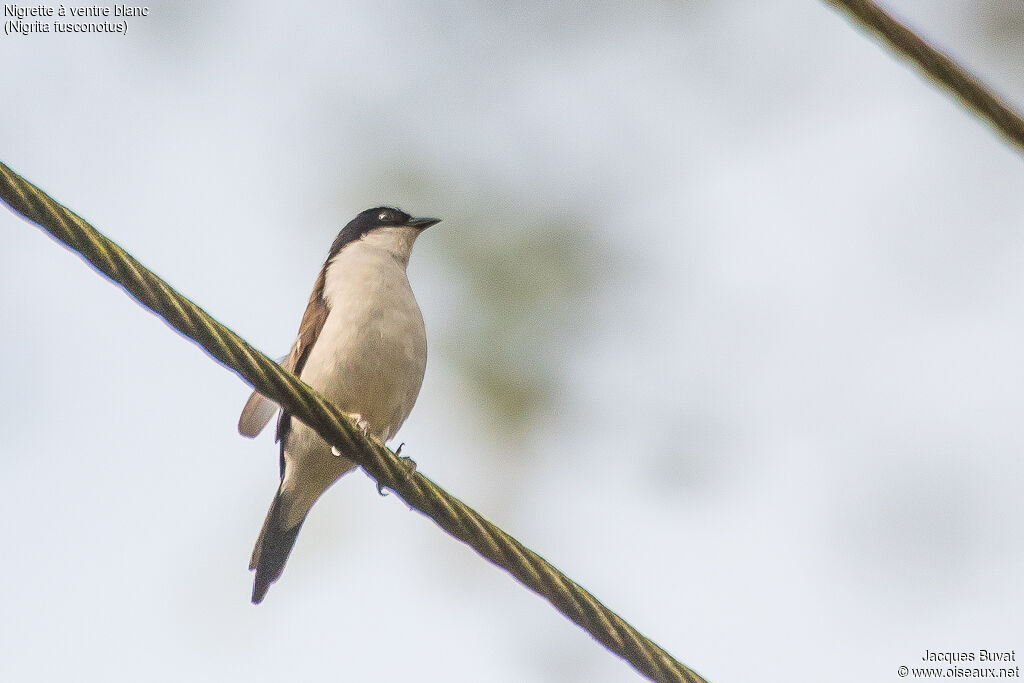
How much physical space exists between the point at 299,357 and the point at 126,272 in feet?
9.55

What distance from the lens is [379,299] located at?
5.19 metres

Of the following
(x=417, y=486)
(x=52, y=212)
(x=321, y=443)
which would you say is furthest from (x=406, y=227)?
(x=52, y=212)

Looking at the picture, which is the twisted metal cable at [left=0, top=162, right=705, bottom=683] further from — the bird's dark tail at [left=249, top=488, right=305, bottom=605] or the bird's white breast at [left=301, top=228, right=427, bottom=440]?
the bird's dark tail at [left=249, top=488, right=305, bottom=605]

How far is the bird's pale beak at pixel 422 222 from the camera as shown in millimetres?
6598

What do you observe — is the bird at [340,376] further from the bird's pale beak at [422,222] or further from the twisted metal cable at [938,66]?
the twisted metal cable at [938,66]

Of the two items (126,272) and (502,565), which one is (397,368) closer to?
(502,565)

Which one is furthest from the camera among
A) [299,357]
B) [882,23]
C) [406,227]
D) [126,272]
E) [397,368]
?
[406,227]

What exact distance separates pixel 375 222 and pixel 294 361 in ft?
4.81

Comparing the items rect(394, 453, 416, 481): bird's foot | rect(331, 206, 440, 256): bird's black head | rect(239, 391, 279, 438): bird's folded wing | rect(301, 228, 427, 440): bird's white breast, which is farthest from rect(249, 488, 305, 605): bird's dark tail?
rect(331, 206, 440, 256): bird's black head

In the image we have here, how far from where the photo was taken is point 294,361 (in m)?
5.42

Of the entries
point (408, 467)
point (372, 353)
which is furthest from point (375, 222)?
point (408, 467)

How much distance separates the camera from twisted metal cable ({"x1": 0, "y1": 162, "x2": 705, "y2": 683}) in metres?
2.44

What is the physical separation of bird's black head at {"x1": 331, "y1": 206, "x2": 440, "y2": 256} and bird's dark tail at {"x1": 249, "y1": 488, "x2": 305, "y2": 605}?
172 cm

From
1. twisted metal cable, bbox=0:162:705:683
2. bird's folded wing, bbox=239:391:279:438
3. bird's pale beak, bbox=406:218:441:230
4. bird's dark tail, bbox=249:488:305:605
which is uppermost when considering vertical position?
bird's pale beak, bbox=406:218:441:230
